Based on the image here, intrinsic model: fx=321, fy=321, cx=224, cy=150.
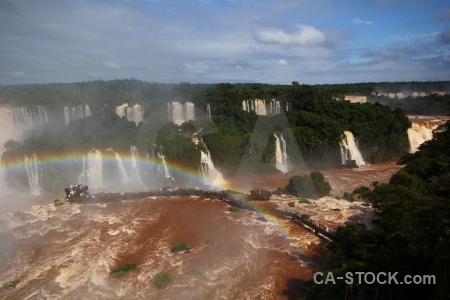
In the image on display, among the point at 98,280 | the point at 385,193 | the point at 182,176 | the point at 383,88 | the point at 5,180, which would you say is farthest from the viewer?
the point at 383,88

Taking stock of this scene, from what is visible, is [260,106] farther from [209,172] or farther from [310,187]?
[310,187]

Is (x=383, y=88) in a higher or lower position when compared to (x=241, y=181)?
higher

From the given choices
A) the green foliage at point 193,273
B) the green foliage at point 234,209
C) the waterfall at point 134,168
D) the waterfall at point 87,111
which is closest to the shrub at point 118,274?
the green foliage at point 193,273

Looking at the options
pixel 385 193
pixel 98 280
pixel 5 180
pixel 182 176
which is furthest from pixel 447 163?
pixel 5 180

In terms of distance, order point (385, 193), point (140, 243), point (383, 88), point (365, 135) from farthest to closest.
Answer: point (383, 88) → point (365, 135) → point (140, 243) → point (385, 193)

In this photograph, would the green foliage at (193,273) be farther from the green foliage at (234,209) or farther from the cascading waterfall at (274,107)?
the cascading waterfall at (274,107)

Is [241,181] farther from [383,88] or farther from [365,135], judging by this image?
[383,88]

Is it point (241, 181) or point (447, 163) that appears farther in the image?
point (241, 181)
